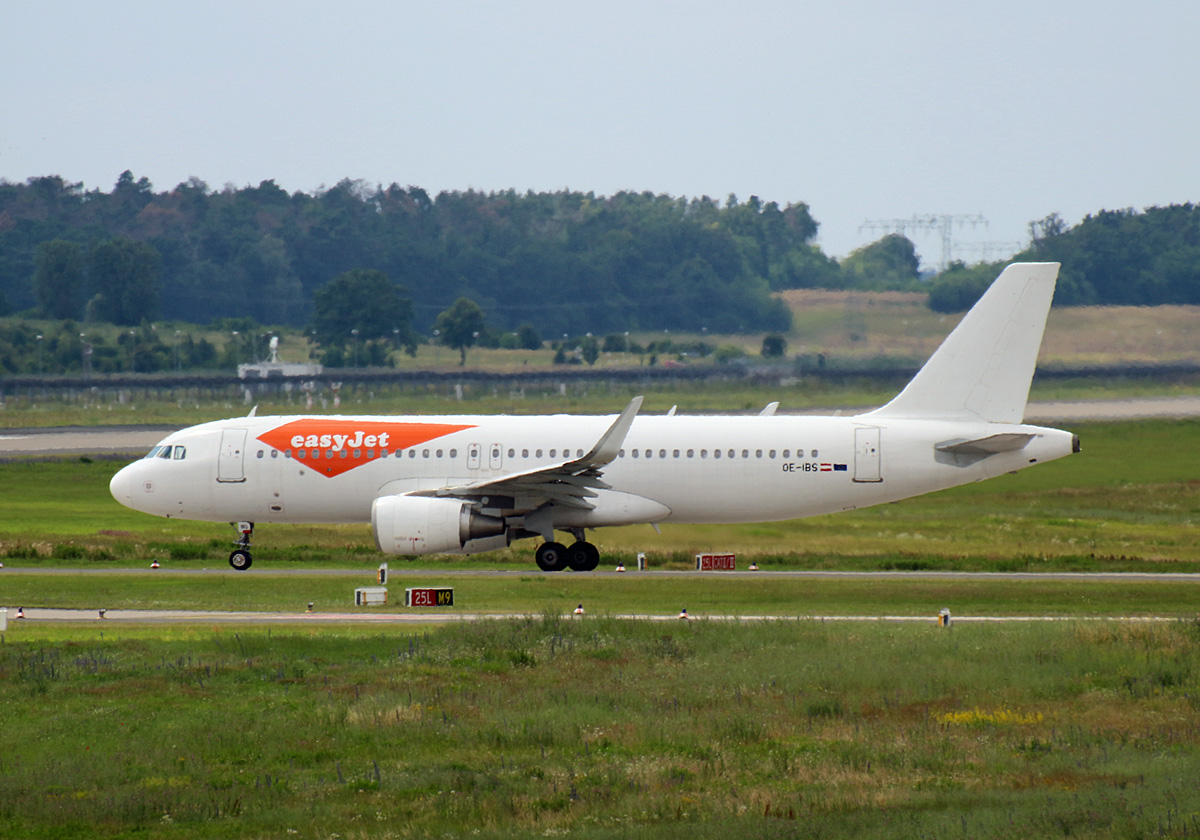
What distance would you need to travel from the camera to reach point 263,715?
18.2m

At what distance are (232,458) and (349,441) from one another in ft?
10.5

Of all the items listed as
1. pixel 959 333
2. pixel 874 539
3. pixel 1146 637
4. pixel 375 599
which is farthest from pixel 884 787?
pixel 874 539

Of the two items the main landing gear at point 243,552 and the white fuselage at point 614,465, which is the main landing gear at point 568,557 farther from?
the main landing gear at point 243,552

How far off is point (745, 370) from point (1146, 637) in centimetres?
5950

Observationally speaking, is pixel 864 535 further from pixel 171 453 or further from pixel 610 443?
pixel 171 453

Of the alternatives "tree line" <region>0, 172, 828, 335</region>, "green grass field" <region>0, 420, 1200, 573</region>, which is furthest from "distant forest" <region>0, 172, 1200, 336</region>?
"green grass field" <region>0, 420, 1200, 573</region>

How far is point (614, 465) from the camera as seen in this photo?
35094 mm

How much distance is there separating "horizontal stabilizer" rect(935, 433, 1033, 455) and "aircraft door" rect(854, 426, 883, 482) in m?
1.50

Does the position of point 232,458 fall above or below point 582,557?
above

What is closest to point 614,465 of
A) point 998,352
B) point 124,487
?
point 998,352

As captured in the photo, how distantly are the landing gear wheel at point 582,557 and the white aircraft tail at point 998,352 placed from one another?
901 cm

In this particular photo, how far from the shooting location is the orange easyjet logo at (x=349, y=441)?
35.8 metres

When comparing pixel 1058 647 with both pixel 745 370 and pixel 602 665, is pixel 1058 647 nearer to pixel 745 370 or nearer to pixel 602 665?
pixel 602 665

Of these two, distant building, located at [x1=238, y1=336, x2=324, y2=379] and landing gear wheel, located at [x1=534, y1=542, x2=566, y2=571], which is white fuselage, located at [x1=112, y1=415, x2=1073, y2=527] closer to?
landing gear wheel, located at [x1=534, y1=542, x2=566, y2=571]
